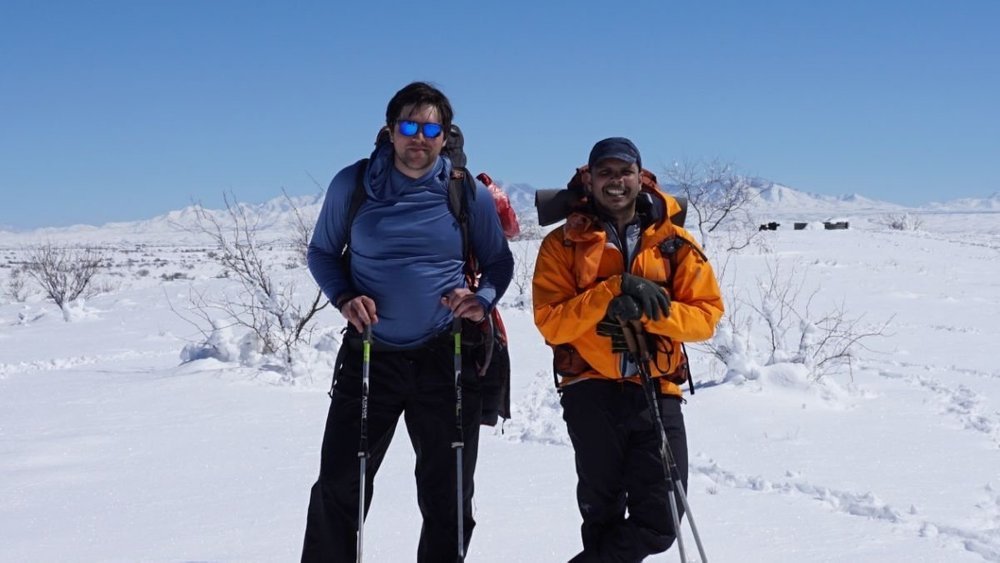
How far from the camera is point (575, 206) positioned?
2891 millimetres

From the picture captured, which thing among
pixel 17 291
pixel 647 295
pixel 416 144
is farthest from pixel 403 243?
pixel 17 291

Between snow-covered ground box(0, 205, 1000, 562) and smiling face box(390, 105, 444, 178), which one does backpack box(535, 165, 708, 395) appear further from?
snow-covered ground box(0, 205, 1000, 562)

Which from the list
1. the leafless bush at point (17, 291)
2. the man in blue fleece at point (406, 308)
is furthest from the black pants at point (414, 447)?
the leafless bush at point (17, 291)

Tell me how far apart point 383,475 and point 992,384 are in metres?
6.31

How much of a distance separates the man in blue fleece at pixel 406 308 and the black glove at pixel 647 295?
1.85ft

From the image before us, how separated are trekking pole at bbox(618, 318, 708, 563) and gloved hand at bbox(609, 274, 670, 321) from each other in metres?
0.09

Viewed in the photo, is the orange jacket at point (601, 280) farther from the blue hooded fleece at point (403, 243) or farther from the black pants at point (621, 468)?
the blue hooded fleece at point (403, 243)

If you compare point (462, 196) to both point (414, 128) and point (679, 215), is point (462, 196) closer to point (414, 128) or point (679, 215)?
point (414, 128)

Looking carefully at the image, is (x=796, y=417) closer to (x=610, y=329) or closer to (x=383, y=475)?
(x=383, y=475)

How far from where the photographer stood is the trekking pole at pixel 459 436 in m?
2.82

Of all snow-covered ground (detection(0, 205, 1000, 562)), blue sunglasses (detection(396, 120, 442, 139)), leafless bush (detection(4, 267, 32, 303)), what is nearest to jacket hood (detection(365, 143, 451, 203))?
blue sunglasses (detection(396, 120, 442, 139))

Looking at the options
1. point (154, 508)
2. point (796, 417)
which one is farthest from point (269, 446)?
point (796, 417)

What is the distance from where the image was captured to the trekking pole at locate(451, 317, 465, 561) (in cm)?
282

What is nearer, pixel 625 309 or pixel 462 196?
pixel 625 309
